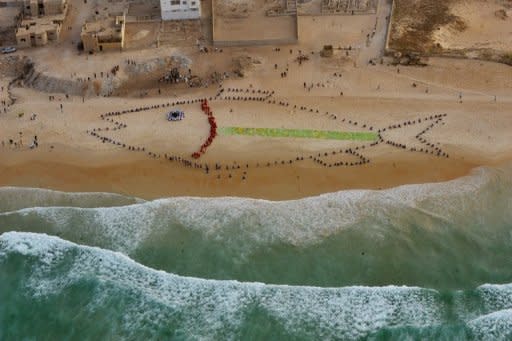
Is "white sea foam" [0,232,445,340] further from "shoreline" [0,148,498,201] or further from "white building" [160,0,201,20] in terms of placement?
"white building" [160,0,201,20]

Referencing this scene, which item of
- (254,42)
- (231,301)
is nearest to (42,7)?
(254,42)

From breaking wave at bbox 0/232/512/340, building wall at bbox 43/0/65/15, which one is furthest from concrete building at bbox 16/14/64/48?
breaking wave at bbox 0/232/512/340

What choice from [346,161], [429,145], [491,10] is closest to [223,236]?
[346,161]

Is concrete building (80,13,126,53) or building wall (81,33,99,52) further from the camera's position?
concrete building (80,13,126,53)

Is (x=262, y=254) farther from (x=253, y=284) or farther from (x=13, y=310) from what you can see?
(x=13, y=310)

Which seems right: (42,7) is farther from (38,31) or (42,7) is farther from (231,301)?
(231,301)

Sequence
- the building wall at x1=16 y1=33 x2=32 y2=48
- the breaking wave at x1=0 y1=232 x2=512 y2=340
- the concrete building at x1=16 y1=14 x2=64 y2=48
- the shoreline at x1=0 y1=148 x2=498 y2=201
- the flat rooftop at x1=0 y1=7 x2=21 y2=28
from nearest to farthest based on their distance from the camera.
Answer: the breaking wave at x1=0 y1=232 x2=512 y2=340 → the shoreline at x1=0 y1=148 x2=498 y2=201 → the building wall at x1=16 y1=33 x2=32 y2=48 → the concrete building at x1=16 y1=14 x2=64 y2=48 → the flat rooftop at x1=0 y1=7 x2=21 y2=28

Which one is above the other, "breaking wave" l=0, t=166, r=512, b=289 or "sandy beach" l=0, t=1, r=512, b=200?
"sandy beach" l=0, t=1, r=512, b=200
